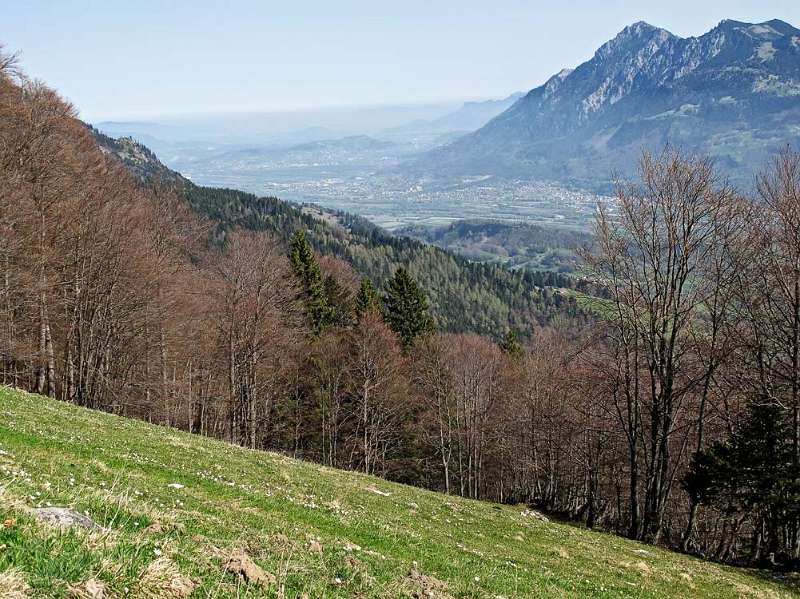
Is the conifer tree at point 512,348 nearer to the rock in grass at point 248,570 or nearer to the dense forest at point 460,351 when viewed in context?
the dense forest at point 460,351

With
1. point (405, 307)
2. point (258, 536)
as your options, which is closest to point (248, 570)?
point (258, 536)

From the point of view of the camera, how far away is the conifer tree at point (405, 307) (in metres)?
68.9

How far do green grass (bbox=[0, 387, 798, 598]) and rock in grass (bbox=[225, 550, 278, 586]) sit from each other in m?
0.12

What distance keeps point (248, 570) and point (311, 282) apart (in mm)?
57436

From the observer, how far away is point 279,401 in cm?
5284

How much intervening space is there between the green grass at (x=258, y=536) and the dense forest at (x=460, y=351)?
30.0 feet

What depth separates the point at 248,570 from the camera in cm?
629

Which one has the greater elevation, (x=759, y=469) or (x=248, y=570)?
(x=248, y=570)

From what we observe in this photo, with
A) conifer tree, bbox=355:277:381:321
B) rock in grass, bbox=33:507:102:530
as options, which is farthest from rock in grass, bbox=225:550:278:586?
conifer tree, bbox=355:277:381:321

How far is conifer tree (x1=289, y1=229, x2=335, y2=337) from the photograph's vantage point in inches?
2416

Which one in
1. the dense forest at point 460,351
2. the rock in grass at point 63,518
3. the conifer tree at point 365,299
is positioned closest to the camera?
the rock in grass at point 63,518

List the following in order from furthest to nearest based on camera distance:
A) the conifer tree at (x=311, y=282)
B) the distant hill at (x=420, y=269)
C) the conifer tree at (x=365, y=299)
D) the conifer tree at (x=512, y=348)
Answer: the distant hill at (x=420, y=269) → the conifer tree at (x=512, y=348) → the conifer tree at (x=365, y=299) → the conifer tree at (x=311, y=282)

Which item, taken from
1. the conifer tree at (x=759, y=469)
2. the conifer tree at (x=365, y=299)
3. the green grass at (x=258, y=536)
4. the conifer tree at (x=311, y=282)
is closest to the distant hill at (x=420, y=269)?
the conifer tree at (x=365, y=299)

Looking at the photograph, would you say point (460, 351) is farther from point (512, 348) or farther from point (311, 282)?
point (512, 348)
